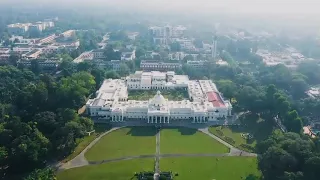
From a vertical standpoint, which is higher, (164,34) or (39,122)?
(164,34)

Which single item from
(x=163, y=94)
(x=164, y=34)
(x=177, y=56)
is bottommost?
(x=163, y=94)

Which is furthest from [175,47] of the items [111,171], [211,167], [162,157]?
[111,171]

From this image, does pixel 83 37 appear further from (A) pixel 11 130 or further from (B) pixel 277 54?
(A) pixel 11 130

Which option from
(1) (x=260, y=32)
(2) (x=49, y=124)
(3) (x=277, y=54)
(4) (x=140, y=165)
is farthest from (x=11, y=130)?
(1) (x=260, y=32)

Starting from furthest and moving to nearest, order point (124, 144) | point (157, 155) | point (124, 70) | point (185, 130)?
point (124, 70)
point (185, 130)
point (124, 144)
point (157, 155)

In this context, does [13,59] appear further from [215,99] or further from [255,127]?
[255,127]

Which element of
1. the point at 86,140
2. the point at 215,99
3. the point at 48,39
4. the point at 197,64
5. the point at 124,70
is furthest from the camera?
the point at 48,39

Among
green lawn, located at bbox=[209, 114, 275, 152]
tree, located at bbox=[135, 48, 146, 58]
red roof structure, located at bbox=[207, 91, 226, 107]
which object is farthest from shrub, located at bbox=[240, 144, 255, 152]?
tree, located at bbox=[135, 48, 146, 58]
